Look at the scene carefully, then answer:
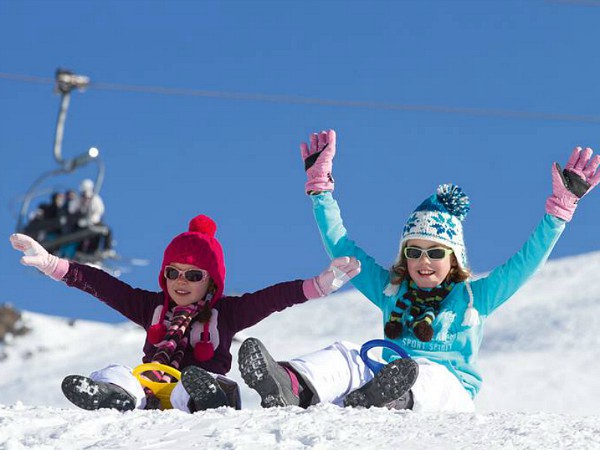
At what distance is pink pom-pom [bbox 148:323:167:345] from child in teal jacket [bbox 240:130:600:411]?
2.93 feet

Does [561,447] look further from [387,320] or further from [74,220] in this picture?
[74,220]

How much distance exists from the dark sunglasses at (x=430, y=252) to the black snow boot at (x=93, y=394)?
1.57m

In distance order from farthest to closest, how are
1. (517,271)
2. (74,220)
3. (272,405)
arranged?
(74,220) → (517,271) → (272,405)

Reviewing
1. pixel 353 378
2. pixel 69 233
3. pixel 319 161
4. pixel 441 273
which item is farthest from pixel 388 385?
pixel 69 233

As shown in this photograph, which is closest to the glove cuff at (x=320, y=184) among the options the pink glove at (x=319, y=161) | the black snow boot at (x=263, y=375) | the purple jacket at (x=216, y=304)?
the pink glove at (x=319, y=161)

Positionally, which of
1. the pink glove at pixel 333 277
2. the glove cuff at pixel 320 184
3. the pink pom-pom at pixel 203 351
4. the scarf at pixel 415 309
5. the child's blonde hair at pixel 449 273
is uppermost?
the glove cuff at pixel 320 184

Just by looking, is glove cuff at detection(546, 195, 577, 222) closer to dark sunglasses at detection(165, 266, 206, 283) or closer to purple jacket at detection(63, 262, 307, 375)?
purple jacket at detection(63, 262, 307, 375)

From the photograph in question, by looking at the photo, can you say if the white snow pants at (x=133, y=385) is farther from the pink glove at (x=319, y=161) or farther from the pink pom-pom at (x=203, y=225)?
the pink glove at (x=319, y=161)

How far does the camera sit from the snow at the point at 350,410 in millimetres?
4094

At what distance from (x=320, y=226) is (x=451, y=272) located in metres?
0.67

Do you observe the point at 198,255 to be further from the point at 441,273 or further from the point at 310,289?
the point at 441,273

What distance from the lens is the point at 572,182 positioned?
233 inches

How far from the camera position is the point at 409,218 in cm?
607

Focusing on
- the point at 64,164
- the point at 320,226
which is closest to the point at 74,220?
the point at 64,164
